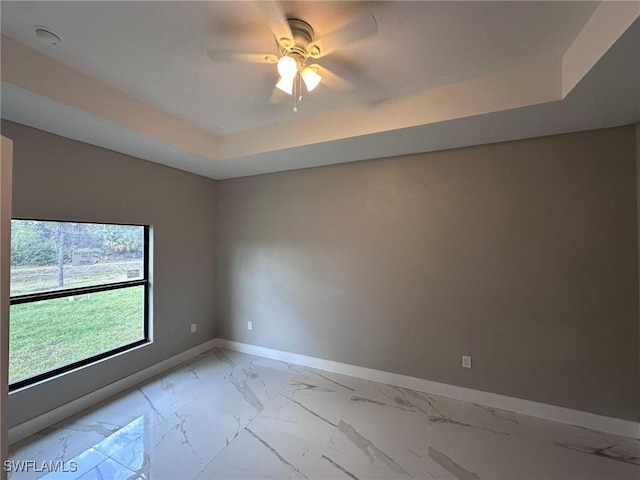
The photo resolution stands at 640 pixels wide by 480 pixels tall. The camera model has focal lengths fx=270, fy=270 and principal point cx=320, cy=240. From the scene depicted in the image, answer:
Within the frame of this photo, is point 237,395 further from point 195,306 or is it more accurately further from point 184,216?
point 184,216

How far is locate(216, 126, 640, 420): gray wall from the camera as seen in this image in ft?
7.26

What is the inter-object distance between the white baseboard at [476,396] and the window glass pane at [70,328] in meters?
1.58

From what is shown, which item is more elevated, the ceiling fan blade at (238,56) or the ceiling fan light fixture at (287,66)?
the ceiling fan blade at (238,56)

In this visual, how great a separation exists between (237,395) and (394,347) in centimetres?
170

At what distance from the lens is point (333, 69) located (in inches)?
75.7

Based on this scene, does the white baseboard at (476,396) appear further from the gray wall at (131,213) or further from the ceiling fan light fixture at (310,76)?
the ceiling fan light fixture at (310,76)

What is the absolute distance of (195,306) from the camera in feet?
12.1

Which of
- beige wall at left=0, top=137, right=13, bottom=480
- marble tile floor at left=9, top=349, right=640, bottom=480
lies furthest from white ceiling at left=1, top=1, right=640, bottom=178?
marble tile floor at left=9, top=349, right=640, bottom=480

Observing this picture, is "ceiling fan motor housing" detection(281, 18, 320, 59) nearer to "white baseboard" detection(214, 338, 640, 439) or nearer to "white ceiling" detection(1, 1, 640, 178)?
"white ceiling" detection(1, 1, 640, 178)

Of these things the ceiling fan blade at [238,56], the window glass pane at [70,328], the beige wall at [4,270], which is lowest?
Answer: the window glass pane at [70,328]

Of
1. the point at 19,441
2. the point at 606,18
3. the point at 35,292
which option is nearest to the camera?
the point at 606,18

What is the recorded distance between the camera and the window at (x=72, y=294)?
2.19 m

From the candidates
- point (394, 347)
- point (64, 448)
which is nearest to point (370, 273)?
point (394, 347)

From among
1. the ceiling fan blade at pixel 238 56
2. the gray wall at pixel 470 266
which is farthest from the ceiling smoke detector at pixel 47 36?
the gray wall at pixel 470 266
